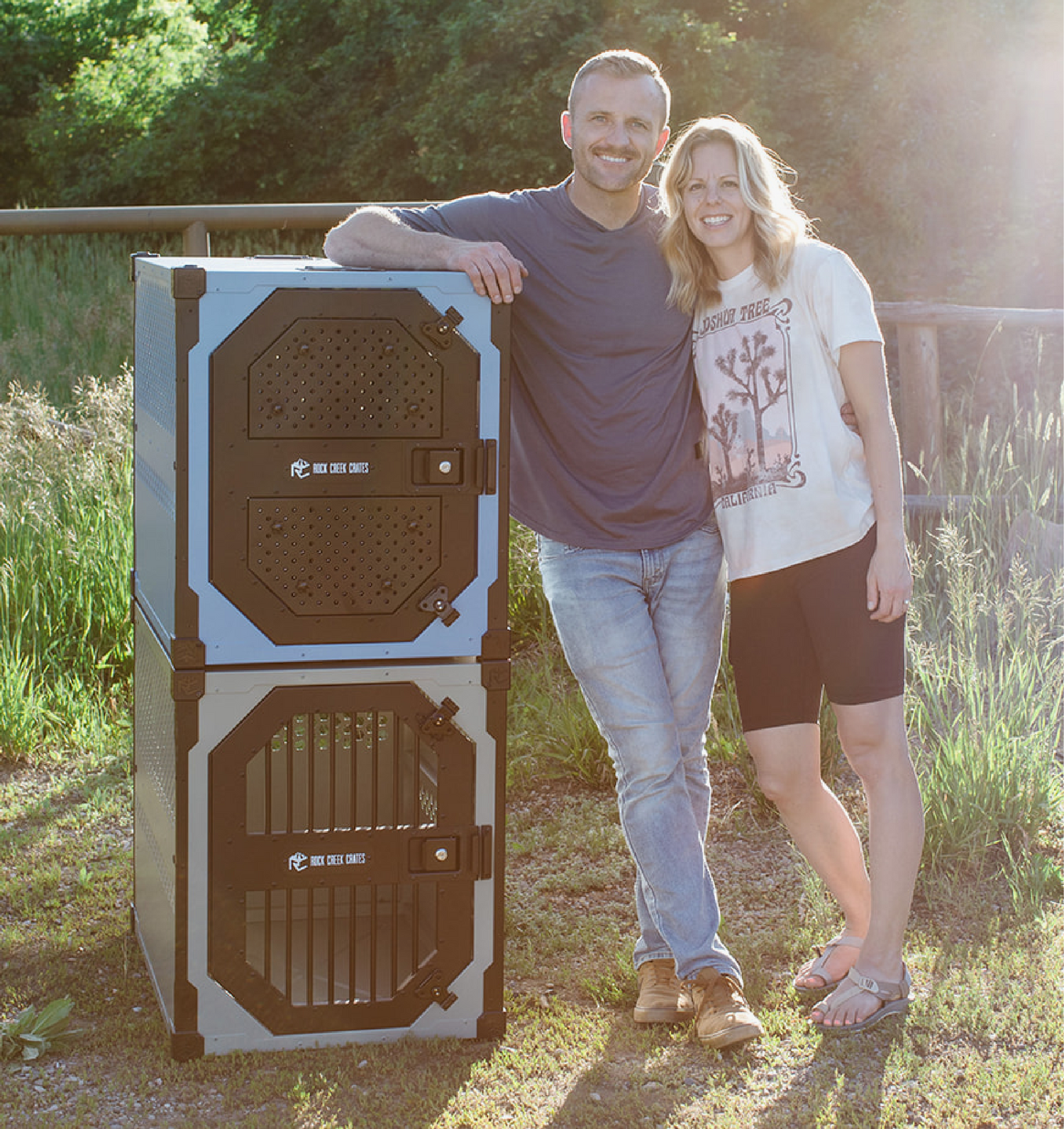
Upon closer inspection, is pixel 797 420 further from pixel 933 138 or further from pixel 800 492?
pixel 933 138

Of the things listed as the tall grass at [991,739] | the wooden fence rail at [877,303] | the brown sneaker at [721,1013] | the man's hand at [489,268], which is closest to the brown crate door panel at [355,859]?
the brown sneaker at [721,1013]

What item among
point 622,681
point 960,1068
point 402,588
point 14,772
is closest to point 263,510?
point 402,588

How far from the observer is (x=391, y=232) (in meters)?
3.07

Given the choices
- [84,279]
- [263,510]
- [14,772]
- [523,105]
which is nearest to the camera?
[263,510]

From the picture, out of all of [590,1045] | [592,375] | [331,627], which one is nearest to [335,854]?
[331,627]

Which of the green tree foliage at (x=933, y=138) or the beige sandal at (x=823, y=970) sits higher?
the green tree foliage at (x=933, y=138)

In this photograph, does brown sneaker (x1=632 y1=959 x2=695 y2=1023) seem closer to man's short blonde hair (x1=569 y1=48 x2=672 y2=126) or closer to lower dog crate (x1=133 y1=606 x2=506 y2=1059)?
lower dog crate (x1=133 y1=606 x2=506 y2=1059)

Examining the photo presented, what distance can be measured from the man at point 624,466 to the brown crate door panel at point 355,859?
395mm

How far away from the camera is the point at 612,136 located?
323 cm

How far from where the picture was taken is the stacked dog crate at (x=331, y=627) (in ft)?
9.53

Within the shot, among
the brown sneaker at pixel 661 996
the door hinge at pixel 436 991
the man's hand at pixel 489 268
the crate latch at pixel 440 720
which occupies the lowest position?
the brown sneaker at pixel 661 996

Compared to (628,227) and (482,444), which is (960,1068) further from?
(628,227)

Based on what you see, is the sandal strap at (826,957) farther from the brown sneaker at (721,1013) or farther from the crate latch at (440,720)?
the crate latch at (440,720)

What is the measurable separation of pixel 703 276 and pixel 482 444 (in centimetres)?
66
